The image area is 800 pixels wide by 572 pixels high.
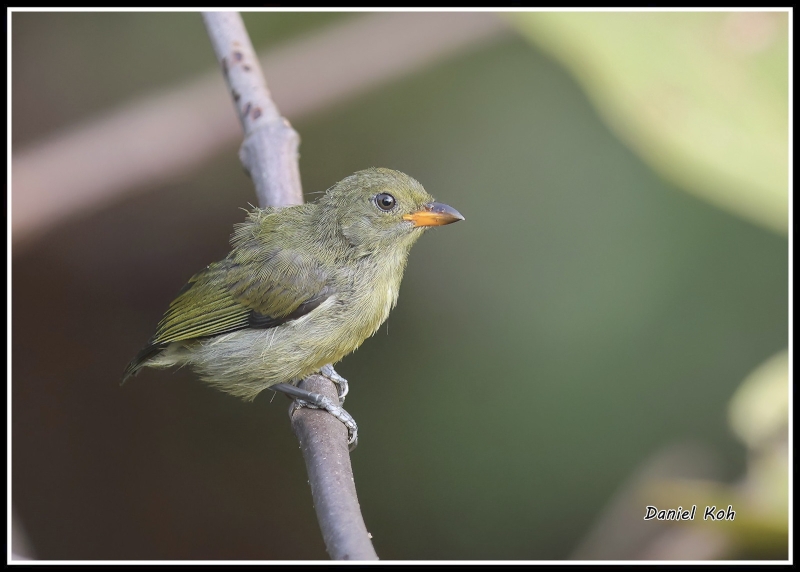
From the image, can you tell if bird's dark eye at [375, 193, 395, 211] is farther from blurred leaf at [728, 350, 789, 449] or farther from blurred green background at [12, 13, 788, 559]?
blurred leaf at [728, 350, 789, 449]

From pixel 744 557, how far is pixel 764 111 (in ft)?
5.27

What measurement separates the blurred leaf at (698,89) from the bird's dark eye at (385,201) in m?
0.87

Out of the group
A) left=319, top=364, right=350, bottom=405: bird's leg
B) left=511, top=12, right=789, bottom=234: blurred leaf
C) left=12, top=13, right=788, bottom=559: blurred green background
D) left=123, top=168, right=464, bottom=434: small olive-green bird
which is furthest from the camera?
left=12, top=13, right=788, bottom=559: blurred green background

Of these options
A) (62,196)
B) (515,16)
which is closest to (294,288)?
(62,196)

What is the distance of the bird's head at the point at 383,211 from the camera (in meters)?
3.24

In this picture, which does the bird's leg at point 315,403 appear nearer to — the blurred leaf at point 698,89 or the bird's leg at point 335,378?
the bird's leg at point 335,378

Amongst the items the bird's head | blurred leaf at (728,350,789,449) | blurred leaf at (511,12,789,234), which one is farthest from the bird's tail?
blurred leaf at (728,350,789,449)

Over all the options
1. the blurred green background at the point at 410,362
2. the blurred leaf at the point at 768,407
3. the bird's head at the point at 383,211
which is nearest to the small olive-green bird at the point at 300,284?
the bird's head at the point at 383,211

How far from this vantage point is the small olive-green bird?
313cm

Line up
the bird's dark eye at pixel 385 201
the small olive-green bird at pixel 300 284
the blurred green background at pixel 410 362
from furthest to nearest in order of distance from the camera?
1. the blurred green background at pixel 410 362
2. the bird's dark eye at pixel 385 201
3. the small olive-green bird at pixel 300 284

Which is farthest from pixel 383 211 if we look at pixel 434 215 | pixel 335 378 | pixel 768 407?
pixel 768 407

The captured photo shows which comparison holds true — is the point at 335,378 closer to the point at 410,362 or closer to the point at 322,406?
the point at 322,406

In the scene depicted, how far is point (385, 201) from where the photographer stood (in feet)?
10.6

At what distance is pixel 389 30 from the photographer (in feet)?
13.8
